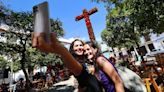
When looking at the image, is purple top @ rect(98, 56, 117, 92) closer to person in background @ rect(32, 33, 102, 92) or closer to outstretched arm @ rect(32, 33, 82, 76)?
person in background @ rect(32, 33, 102, 92)

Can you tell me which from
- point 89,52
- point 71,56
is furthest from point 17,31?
point 71,56

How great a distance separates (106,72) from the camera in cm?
207

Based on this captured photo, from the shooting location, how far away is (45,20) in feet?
3.94

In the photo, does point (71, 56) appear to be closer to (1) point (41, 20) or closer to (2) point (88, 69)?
(1) point (41, 20)

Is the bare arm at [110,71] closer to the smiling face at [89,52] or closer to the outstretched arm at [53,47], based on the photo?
the smiling face at [89,52]

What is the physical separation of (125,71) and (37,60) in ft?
112

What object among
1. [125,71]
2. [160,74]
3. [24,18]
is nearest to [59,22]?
[24,18]

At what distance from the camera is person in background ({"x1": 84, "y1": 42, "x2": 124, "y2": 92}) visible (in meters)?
2.02

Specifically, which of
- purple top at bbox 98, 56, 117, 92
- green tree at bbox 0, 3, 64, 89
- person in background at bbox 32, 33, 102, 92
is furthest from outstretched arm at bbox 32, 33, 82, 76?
green tree at bbox 0, 3, 64, 89

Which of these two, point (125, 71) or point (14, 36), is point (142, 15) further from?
point (125, 71)

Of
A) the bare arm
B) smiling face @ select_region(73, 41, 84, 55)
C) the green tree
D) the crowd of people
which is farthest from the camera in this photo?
the green tree

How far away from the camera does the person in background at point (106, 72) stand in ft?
6.63

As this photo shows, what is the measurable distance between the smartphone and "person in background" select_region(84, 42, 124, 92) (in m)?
0.90

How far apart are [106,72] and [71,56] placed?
61 centimetres
